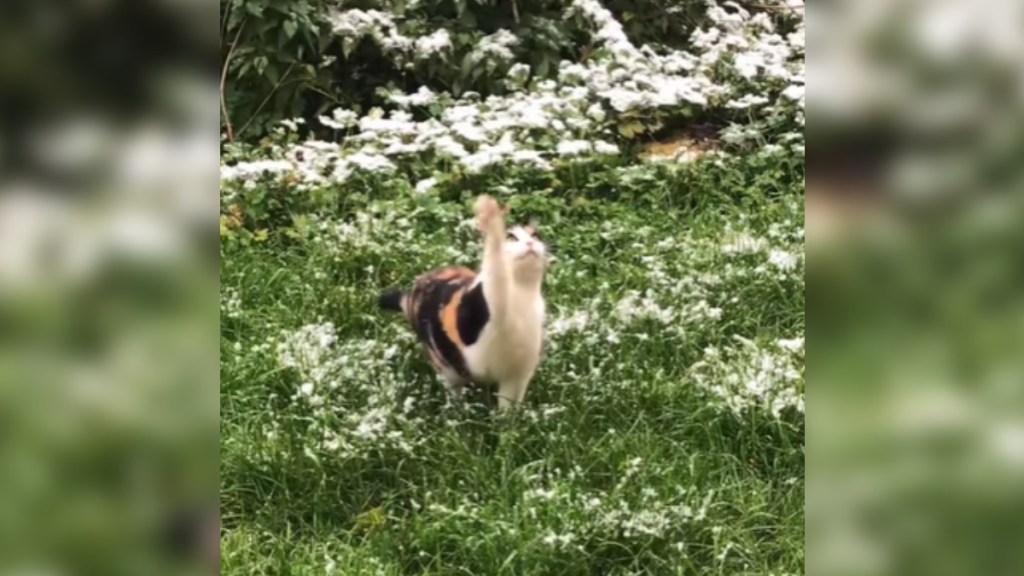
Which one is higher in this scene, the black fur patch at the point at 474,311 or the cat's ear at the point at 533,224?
the cat's ear at the point at 533,224

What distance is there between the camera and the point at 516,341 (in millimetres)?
1354

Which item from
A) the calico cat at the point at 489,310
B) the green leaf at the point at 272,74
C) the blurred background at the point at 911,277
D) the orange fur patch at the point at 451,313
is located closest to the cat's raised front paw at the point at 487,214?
the calico cat at the point at 489,310

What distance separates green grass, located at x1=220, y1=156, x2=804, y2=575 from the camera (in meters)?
1.17

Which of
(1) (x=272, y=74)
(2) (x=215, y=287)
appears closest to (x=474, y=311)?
(1) (x=272, y=74)

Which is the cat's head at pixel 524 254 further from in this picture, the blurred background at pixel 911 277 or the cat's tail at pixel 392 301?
the blurred background at pixel 911 277

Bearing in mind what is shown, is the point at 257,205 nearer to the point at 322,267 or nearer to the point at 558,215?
the point at 322,267

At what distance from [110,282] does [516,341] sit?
81 cm

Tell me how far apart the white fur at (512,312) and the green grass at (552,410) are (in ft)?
0.09

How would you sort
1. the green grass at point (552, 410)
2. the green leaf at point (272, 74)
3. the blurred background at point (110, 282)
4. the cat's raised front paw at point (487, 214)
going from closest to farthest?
1. the blurred background at point (110, 282)
2. the green grass at point (552, 410)
3. the cat's raised front paw at point (487, 214)
4. the green leaf at point (272, 74)

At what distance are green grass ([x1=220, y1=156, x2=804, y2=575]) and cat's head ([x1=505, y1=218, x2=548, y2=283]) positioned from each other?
0.17ft

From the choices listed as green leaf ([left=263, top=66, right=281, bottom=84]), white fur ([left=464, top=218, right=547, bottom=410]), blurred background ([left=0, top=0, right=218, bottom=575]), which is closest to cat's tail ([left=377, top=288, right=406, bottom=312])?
white fur ([left=464, top=218, right=547, bottom=410])

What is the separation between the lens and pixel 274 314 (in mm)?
1338

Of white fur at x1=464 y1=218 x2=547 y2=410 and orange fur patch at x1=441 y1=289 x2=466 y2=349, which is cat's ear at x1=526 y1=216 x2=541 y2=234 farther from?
orange fur patch at x1=441 y1=289 x2=466 y2=349

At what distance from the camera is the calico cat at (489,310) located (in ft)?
4.36
